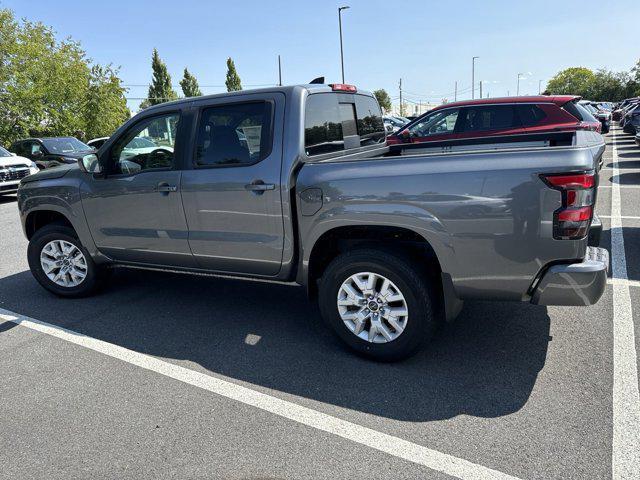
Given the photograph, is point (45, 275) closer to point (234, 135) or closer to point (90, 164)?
point (90, 164)

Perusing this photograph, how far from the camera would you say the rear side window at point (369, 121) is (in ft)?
15.2

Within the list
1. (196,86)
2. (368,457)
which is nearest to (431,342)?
(368,457)

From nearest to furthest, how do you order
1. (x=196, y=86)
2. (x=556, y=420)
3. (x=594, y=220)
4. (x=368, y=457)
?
(x=368, y=457)
(x=556, y=420)
(x=594, y=220)
(x=196, y=86)

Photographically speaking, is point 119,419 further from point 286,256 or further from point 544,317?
point 544,317

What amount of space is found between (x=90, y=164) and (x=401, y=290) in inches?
123

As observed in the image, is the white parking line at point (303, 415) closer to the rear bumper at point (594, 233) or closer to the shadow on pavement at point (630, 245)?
the rear bumper at point (594, 233)

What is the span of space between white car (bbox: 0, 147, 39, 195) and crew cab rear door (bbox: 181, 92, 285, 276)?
36.6 ft

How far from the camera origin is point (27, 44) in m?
22.8

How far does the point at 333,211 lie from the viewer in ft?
11.0

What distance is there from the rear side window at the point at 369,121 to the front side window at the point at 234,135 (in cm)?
124

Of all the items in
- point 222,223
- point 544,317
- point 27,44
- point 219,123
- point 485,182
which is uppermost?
point 27,44

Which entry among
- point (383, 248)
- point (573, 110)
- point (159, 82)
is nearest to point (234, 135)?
point (383, 248)

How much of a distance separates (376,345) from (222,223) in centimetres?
154

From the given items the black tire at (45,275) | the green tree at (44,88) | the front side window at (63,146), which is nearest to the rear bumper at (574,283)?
the black tire at (45,275)
